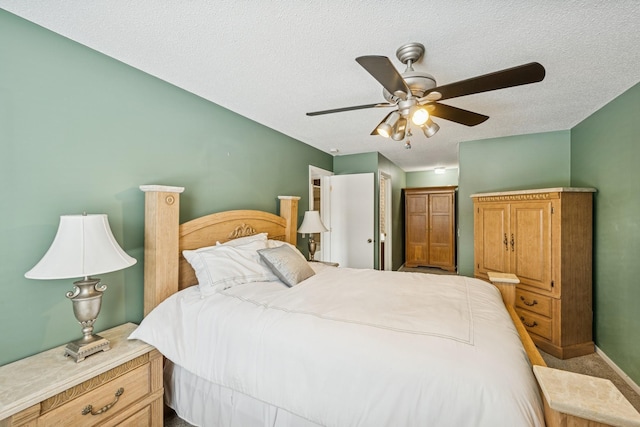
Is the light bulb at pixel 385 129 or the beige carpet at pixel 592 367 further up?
the light bulb at pixel 385 129

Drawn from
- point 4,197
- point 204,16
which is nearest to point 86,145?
point 4,197

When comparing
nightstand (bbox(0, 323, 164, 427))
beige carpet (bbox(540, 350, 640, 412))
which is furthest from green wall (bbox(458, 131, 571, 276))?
→ nightstand (bbox(0, 323, 164, 427))

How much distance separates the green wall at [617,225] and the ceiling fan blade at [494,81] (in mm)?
1690

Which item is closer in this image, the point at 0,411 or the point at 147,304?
the point at 0,411

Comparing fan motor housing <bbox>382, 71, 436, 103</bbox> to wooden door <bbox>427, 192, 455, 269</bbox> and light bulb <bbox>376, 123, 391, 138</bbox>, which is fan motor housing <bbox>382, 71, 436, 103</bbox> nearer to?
light bulb <bbox>376, 123, 391, 138</bbox>

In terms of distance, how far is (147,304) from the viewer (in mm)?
1820

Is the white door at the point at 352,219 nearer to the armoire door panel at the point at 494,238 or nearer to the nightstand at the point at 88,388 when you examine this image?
the armoire door panel at the point at 494,238

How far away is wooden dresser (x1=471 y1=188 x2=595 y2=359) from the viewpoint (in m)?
2.64

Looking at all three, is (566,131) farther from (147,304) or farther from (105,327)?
(105,327)

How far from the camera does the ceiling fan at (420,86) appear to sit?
4.24 feet

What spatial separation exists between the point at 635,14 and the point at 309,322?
2.34 meters

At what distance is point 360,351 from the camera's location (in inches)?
46.9

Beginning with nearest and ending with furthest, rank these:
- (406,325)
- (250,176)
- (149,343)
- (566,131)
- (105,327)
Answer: (406,325), (149,343), (105,327), (250,176), (566,131)

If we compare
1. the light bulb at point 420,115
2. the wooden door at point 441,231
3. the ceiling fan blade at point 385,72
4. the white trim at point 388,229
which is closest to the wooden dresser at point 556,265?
the light bulb at point 420,115
